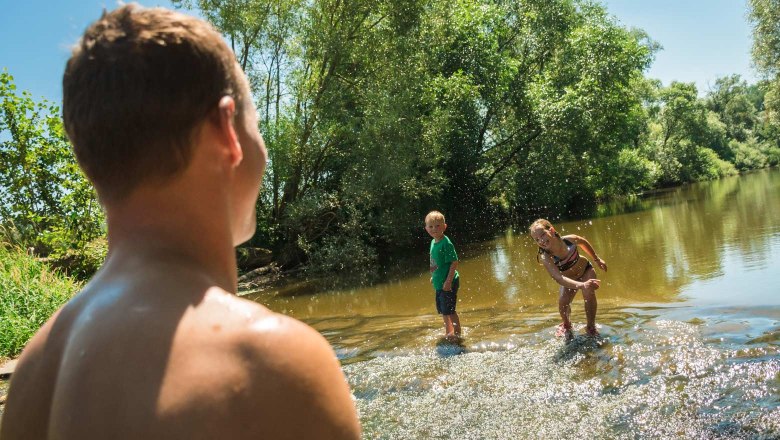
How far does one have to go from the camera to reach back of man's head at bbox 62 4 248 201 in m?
0.89

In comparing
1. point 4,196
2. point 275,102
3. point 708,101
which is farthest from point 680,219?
point 708,101

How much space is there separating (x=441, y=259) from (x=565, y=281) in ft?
5.59

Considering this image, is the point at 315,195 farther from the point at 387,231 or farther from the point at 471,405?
the point at 471,405

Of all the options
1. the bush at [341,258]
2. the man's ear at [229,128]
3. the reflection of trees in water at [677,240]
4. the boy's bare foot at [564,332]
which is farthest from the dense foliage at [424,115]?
the man's ear at [229,128]

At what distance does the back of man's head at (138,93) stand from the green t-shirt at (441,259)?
729cm

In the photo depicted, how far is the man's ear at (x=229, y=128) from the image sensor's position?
3.08 feet

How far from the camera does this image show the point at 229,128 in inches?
37.6

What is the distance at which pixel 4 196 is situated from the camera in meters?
13.8

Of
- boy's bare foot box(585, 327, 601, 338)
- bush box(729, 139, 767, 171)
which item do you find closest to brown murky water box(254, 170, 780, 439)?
boy's bare foot box(585, 327, 601, 338)

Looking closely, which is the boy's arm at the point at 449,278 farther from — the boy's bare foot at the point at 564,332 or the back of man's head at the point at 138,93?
the back of man's head at the point at 138,93

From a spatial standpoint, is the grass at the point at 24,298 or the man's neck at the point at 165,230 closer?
the man's neck at the point at 165,230

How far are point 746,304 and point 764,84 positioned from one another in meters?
28.0

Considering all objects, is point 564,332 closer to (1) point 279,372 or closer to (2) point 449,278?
(2) point 449,278

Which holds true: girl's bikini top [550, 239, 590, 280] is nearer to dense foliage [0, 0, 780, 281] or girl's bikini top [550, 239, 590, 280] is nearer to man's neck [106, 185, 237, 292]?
man's neck [106, 185, 237, 292]
